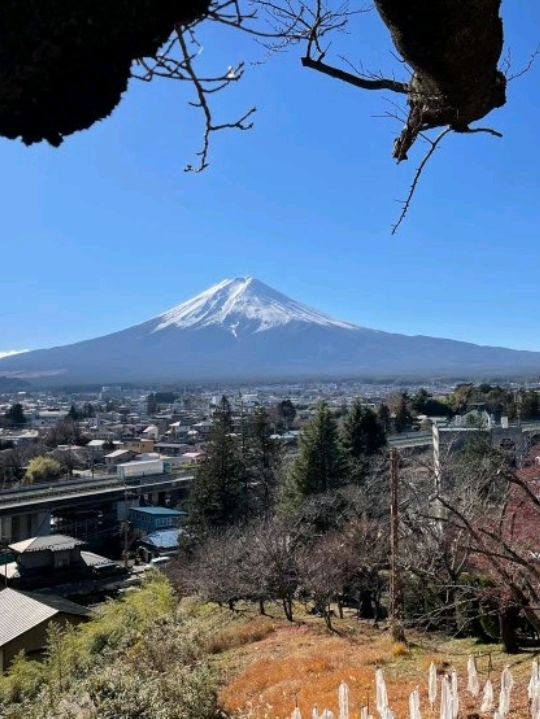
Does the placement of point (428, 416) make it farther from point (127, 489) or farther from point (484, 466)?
point (484, 466)

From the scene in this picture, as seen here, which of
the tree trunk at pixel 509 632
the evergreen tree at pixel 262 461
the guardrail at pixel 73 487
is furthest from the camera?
the guardrail at pixel 73 487

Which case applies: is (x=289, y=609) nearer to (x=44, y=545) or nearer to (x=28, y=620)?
(x=28, y=620)

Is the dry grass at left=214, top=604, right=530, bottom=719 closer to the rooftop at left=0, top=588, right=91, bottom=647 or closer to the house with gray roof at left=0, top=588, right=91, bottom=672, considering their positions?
the house with gray roof at left=0, top=588, right=91, bottom=672

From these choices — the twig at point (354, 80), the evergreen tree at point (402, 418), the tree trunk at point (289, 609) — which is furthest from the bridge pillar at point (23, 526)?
the twig at point (354, 80)

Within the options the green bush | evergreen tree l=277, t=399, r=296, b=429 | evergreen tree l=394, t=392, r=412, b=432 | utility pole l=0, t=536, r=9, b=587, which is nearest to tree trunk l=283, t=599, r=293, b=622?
the green bush

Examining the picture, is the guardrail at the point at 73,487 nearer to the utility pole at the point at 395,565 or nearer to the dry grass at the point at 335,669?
the dry grass at the point at 335,669
